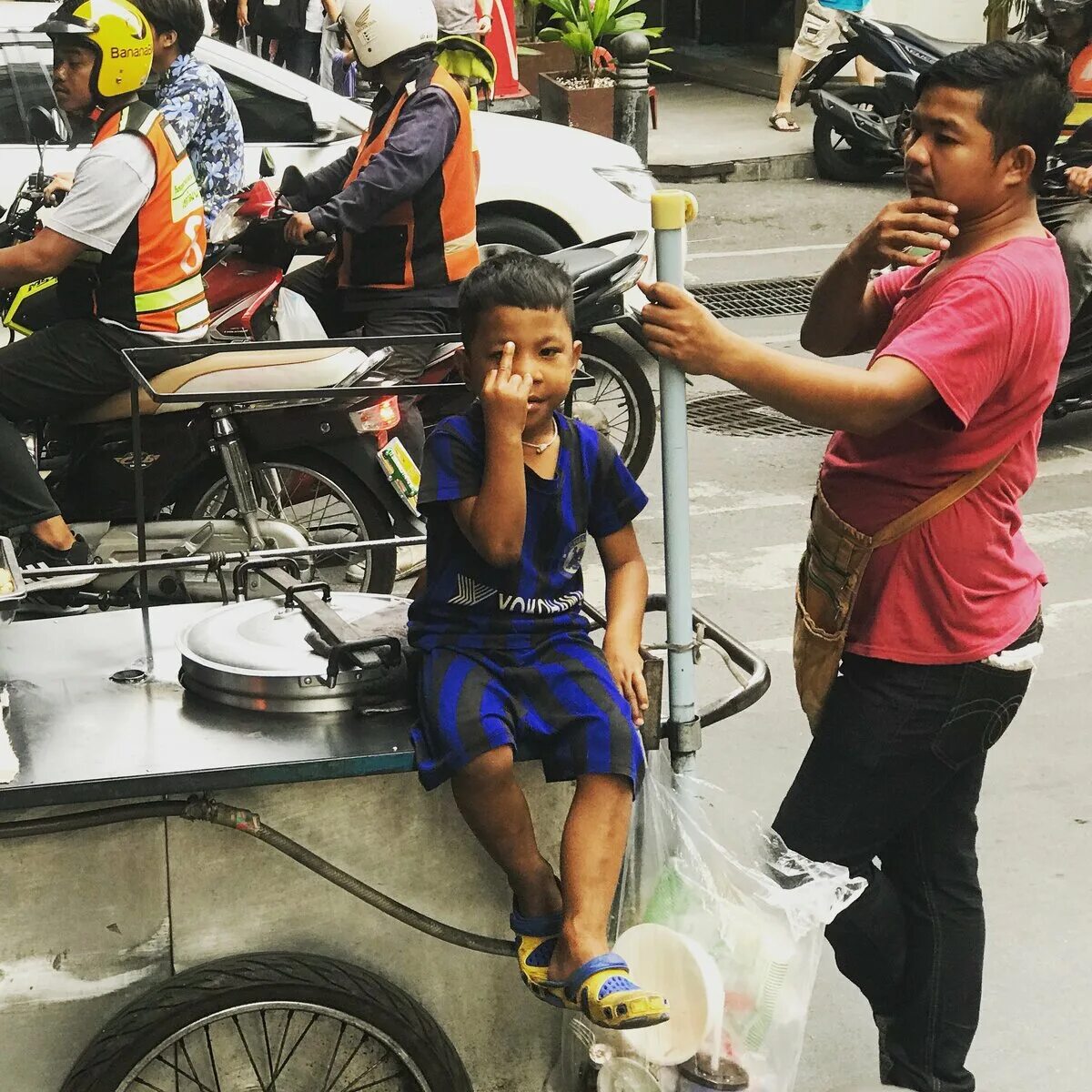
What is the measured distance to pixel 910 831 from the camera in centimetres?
298

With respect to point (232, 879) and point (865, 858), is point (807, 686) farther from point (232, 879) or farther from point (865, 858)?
point (232, 879)

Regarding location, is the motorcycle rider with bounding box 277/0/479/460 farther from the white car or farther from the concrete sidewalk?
the concrete sidewalk

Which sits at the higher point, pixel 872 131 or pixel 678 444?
pixel 678 444

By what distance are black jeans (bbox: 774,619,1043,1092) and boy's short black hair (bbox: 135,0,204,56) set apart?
3.91 m

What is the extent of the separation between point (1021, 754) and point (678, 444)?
2.56m

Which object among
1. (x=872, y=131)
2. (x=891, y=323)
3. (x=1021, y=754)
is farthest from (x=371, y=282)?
(x=872, y=131)

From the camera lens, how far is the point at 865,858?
2889 millimetres

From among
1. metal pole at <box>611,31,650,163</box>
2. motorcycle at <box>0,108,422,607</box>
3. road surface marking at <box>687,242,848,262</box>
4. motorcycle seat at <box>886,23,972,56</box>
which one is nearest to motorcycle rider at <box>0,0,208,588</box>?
motorcycle at <box>0,108,422,607</box>

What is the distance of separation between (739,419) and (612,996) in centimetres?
573

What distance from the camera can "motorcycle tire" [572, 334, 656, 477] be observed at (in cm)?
639

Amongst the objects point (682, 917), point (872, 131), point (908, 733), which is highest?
point (908, 733)

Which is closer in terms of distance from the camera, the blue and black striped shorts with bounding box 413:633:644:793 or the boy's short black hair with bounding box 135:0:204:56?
the blue and black striped shorts with bounding box 413:633:644:793

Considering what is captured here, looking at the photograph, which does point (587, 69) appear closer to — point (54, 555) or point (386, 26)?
point (386, 26)

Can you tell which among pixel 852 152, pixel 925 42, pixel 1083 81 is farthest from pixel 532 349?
pixel 852 152
